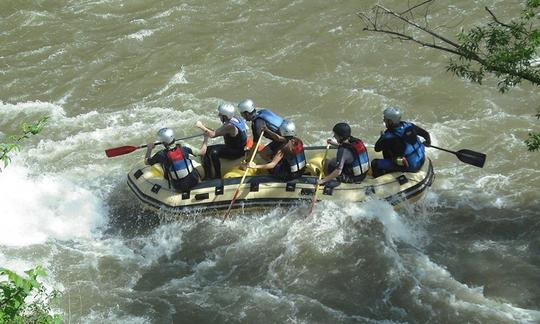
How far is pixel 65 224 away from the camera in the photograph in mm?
9844

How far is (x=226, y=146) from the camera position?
9.55m

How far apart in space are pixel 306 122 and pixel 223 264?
4.08m

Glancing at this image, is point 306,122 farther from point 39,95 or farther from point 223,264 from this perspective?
point 39,95

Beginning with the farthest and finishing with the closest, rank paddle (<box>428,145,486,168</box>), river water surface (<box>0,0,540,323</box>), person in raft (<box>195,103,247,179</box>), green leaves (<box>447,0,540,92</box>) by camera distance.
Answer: person in raft (<box>195,103,247,179</box>) → paddle (<box>428,145,486,168</box>) → river water surface (<box>0,0,540,323</box>) → green leaves (<box>447,0,540,92</box>)

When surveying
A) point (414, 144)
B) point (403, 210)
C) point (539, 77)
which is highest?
point (539, 77)

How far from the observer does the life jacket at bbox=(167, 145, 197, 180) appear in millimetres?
8945

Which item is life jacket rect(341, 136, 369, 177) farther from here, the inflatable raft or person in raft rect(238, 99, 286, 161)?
person in raft rect(238, 99, 286, 161)

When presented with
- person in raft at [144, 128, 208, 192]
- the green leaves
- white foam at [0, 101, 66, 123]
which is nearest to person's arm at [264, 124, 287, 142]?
person in raft at [144, 128, 208, 192]

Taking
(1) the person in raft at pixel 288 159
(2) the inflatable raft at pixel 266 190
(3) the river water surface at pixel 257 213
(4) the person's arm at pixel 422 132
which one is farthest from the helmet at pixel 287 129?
(4) the person's arm at pixel 422 132

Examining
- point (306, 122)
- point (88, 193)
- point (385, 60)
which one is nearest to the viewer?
point (88, 193)

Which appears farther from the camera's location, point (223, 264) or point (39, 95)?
point (39, 95)

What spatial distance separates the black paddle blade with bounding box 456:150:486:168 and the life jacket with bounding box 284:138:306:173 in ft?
7.43

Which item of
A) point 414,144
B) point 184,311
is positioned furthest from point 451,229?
point 184,311

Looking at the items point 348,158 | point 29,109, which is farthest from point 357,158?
point 29,109
